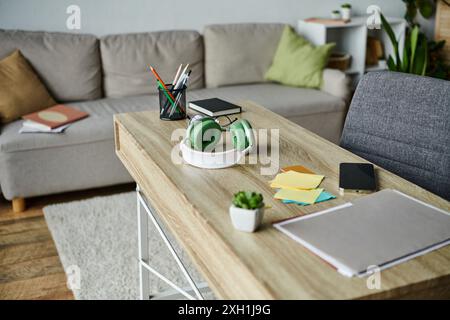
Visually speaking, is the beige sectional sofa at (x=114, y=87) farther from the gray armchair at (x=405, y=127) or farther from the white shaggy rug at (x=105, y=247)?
the gray armchair at (x=405, y=127)

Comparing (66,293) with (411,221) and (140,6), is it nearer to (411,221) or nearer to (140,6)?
(411,221)

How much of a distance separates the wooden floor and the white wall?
1179 mm

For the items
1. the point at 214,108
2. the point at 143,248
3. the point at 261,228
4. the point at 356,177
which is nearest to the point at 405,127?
the point at 356,177

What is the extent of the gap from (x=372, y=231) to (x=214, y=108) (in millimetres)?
958

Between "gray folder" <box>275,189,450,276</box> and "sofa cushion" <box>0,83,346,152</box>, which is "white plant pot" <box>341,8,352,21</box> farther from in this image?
"gray folder" <box>275,189,450,276</box>

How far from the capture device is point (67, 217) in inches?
107

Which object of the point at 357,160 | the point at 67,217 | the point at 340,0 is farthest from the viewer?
the point at 340,0

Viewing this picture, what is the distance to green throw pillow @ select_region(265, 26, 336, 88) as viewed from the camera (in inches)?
139

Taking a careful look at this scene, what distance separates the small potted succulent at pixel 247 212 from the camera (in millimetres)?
1073

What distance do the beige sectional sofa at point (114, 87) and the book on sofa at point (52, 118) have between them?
0.15 feet

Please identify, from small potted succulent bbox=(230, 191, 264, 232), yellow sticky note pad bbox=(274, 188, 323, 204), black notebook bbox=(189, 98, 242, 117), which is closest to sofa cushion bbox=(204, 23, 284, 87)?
black notebook bbox=(189, 98, 242, 117)
